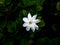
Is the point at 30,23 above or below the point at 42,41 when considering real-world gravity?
above

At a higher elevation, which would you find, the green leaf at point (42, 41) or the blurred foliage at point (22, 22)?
the blurred foliage at point (22, 22)

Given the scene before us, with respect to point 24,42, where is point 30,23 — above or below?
above

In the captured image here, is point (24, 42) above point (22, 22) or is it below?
below

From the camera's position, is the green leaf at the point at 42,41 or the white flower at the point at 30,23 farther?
the green leaf at the point at 42,41

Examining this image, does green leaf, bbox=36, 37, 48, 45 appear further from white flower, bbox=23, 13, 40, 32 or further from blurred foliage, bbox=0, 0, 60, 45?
white flower, bbox=23, 13, 40, 32

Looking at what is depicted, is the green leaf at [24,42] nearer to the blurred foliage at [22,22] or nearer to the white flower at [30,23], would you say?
the blurred foliage at [22,22]

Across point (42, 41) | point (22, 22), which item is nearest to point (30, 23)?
point (22, 22)

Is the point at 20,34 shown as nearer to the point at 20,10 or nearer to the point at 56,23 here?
the point at 20,10

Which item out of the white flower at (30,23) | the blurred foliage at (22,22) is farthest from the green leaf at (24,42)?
the white flower at (30,23)

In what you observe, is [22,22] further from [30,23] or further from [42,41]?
[42,41]
